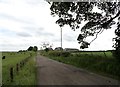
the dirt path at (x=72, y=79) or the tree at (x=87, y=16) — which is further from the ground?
the tree at (x=87, y=16)

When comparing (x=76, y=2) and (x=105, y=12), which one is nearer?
(x=76, y=2)

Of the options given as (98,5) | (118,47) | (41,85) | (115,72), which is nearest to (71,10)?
(98,5)

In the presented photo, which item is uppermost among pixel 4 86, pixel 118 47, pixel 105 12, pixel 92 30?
pixel 105 12

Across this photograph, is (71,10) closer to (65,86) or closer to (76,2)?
(76,2)

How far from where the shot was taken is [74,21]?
25.4 meters

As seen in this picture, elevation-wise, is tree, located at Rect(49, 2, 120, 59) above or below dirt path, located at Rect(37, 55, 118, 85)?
above

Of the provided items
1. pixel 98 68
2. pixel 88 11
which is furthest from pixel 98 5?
pixel 98 68

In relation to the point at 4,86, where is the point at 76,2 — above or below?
above

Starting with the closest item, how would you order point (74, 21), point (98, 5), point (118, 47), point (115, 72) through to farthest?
point (115, 72) < point (118, 47) < point (98, 5) < point (74, 21)

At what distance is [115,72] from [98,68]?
13.4 ft

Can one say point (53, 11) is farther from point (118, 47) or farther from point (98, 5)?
point (118, 47)

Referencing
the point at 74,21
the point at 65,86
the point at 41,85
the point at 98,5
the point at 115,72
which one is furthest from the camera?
the point at 74,21

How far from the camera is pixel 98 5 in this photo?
2358 cm

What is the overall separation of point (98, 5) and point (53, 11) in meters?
4.68
